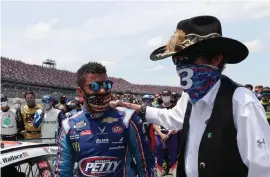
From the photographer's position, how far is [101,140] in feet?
9.54

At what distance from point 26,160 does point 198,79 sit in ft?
6.56

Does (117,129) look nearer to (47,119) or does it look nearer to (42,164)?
(42,164)

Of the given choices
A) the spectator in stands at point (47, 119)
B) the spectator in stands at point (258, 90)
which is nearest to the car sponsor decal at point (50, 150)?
the spectator in stands at point (47, 119)

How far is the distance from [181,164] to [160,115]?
0.44 meters

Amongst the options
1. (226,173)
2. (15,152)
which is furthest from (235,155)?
(15,152)

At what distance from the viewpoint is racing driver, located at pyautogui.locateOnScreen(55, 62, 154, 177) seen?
289cm

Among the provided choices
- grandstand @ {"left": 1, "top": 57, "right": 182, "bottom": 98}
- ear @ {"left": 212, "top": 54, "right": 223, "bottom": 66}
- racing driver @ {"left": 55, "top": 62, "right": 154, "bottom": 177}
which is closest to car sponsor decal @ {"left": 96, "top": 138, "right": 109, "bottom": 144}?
racing driver @ {"left": 55, "top": 62, "right": 154, "bottom": 177}

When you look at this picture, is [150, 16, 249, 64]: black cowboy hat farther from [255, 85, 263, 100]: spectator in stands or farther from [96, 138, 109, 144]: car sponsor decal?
[255, 85, 263, 100]: spectator in stands

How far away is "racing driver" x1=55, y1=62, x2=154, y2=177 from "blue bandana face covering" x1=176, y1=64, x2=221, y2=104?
0.96 meters

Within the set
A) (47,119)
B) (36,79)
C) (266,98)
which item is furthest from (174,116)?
(36,79)

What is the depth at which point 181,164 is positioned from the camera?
2.23m

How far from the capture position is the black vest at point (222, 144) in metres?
1.85

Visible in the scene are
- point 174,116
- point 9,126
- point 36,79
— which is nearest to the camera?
point 174,116

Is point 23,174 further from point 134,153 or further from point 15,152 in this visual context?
point 134,153
